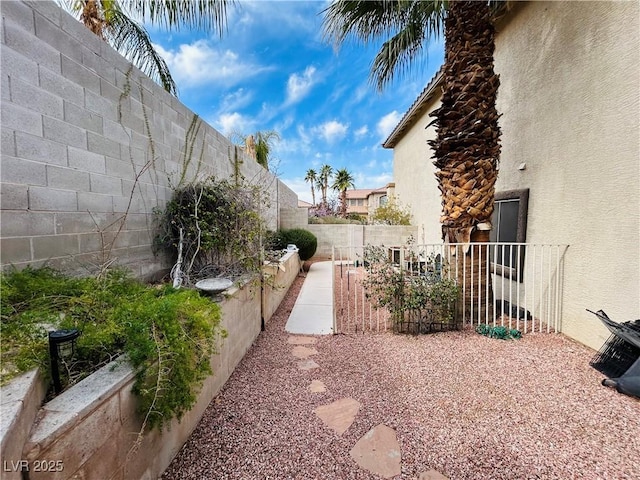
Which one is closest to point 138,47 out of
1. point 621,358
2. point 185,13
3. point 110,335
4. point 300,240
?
point 185,13

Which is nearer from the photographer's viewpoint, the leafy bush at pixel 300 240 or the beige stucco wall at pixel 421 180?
the beige stucco wall at pixel 421 180

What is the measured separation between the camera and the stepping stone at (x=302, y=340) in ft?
15.1

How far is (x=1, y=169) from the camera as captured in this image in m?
2.19

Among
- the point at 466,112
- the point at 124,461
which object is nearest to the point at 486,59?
the point at 466,112

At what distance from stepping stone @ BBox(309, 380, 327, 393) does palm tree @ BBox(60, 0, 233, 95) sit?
4765mm

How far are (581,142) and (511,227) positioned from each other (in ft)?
6.68

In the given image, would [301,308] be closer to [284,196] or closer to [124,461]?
Answer: [124,461]

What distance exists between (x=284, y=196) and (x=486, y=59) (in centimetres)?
1111

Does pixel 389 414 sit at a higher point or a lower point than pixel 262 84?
lower

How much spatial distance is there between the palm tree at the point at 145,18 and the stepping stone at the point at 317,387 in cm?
477

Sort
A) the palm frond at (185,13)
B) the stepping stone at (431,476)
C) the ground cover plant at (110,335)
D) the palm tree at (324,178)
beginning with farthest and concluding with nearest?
the palm tree at (324,178) → the palm frond at (185,13) → the stepping stone at (431,476) → the ground cover plant at (110,335)

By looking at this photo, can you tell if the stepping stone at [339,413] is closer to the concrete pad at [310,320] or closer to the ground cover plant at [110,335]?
the ground cover plant at [110,335]

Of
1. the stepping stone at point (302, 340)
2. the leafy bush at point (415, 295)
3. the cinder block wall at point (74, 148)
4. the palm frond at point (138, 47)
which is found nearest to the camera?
the cinder block wall at point (74, 148)

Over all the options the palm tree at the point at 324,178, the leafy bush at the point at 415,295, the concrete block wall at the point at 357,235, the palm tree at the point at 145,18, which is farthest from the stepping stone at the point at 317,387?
the palm tree at the point at 324,178
